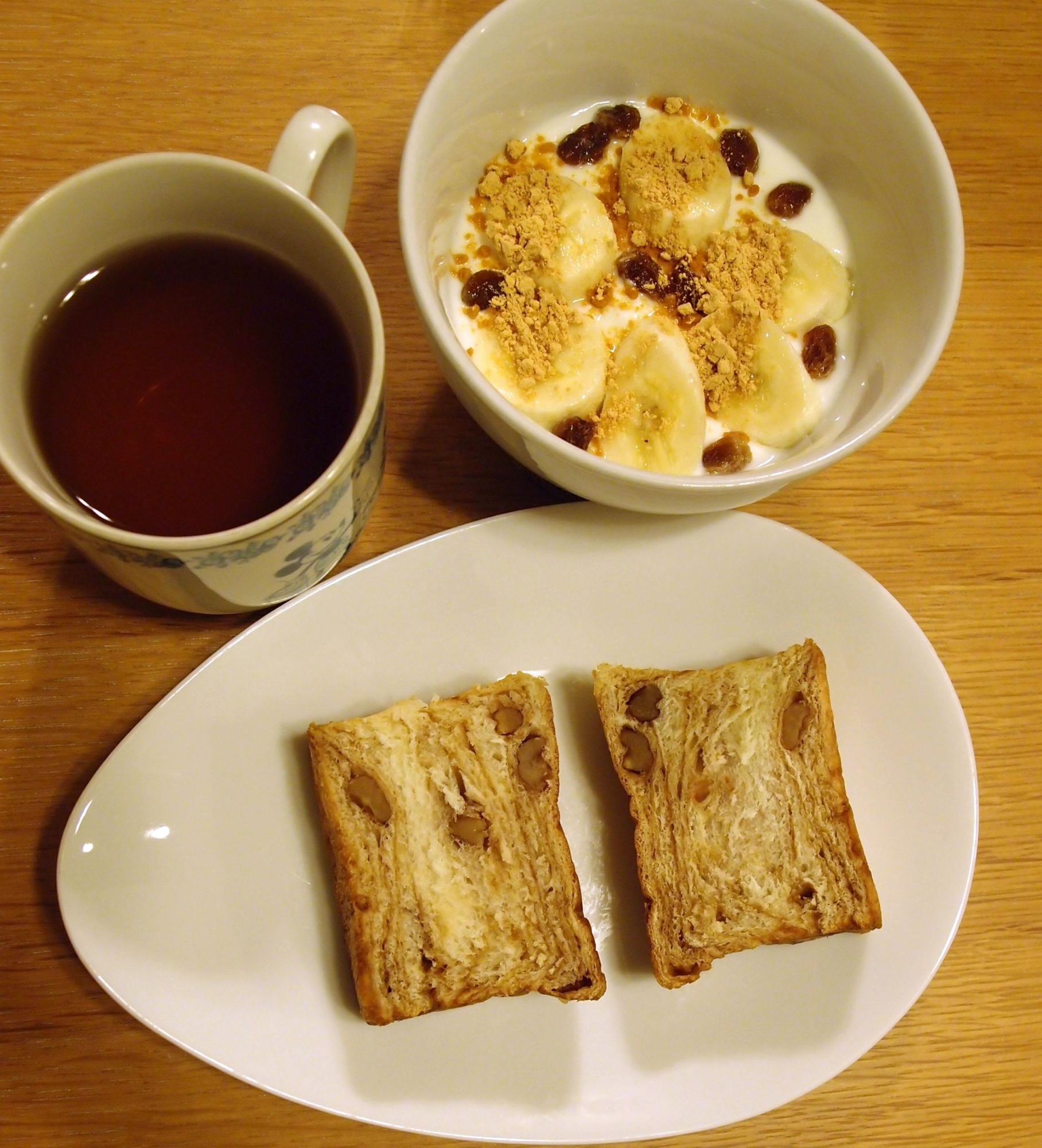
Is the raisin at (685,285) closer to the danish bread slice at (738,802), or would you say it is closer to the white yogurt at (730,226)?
the white yogurt at (730,226)

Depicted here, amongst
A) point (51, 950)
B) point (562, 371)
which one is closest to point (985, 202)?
point (562, 371)

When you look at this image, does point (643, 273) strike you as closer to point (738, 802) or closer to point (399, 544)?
point (399, 544)

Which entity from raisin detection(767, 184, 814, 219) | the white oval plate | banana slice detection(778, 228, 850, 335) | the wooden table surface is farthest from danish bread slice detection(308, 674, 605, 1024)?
raisin detection(767, 184, 814, 219)

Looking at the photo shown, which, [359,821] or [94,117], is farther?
[94,117]

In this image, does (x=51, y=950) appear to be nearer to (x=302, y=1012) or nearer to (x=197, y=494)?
(x=302, y=1012)

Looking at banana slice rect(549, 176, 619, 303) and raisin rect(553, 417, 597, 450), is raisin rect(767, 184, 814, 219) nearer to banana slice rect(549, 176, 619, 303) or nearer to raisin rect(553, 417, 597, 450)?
banana slice rect(549, 176, 619, 303)

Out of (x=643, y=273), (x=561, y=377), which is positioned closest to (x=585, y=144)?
(x=643, y=273)
